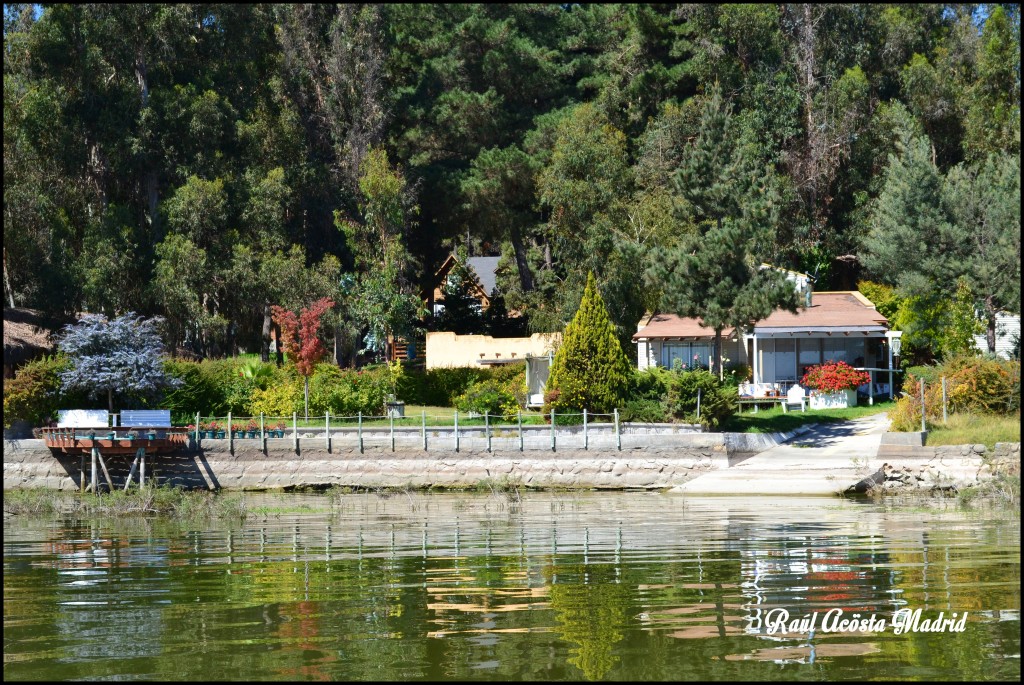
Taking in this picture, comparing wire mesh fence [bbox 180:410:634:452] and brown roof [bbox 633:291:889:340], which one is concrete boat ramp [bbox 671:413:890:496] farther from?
brown roof [bbox 633:291:889:340]

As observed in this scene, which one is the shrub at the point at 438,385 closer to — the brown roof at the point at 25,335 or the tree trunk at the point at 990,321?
the brown roof at the point at 25,335

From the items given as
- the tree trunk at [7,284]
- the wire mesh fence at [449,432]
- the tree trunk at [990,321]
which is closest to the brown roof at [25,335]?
the tree trunk at [7,284]

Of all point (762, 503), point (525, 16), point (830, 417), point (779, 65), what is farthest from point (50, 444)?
point (779, 65)

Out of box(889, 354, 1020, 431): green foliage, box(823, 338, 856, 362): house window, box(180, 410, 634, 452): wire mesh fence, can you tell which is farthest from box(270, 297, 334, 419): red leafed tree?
box(823, 338, 856, 362): house window

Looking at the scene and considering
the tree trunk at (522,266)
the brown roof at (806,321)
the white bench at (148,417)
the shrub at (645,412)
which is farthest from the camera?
the tree trunk at (522,266)

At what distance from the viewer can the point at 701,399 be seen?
38156mm

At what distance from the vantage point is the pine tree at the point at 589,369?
39.2 m

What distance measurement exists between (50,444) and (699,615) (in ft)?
88.0

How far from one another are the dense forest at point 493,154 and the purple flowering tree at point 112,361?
1037 centimetres

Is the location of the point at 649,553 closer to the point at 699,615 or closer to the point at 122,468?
the point at 699,615

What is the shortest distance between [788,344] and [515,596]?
3522 cm

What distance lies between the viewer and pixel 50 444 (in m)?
37.6

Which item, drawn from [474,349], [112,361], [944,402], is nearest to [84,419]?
[112,361]

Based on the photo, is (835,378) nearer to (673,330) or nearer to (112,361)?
(673,330)
